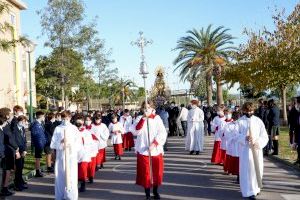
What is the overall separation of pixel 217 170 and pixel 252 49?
2507 cm

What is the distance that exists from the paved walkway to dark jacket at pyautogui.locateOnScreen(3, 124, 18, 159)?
0.99 m

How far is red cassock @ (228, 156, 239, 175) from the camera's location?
43.0ft

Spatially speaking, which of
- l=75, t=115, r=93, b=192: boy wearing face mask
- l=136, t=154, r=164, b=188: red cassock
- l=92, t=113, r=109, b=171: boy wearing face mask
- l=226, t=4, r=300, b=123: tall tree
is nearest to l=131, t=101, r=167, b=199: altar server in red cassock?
l=136, t=154, r=164, b=188: red cassock

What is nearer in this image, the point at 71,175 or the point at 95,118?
the point at 71,175

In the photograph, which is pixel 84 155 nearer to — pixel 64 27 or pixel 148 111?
pixel 148 111

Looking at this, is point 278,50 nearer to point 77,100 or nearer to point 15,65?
point 15,65

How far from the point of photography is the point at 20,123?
13508mm

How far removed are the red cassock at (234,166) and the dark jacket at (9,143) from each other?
5.51 m

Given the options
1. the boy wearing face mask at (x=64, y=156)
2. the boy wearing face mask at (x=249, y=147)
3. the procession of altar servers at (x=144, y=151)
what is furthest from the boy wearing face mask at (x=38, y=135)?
the boy wearing face mask at (x=249, y=147)

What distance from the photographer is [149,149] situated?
1104cm

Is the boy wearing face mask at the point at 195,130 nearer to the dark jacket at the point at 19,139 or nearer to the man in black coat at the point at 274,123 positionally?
the man in black coat at the point at 274,123

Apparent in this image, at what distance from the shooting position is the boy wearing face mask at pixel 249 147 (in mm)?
10367

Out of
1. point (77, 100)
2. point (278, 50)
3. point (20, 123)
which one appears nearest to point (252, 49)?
point (278, 50)

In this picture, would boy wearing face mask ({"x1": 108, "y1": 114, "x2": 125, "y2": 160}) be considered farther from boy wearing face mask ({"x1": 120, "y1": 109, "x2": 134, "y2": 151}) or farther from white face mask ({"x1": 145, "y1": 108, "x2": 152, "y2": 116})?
white face mask ({"x1": 145, "y1": 108, "x2": 152, "y2": 116})
